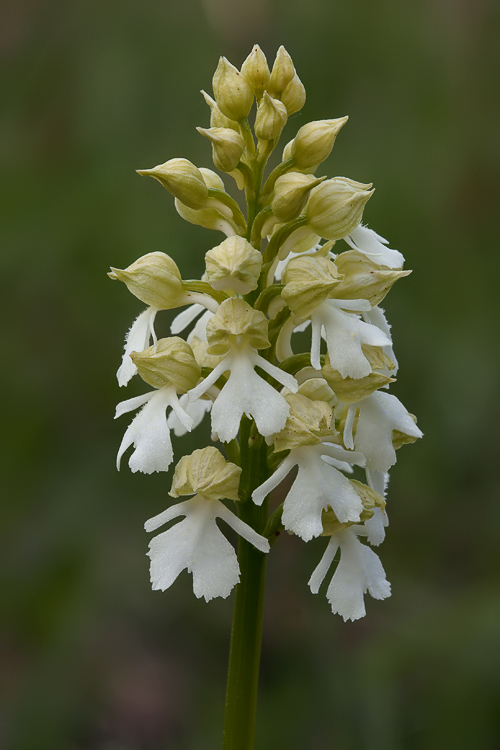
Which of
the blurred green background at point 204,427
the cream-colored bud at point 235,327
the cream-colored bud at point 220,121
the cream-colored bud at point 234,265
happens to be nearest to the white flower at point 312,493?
the cream-colored bud at point 235,327

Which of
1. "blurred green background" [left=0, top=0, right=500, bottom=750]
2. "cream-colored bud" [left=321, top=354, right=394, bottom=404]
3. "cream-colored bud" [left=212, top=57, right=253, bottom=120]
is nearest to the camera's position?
"cream-colored bud" [left=321, top=354, right=394, bottom=404]

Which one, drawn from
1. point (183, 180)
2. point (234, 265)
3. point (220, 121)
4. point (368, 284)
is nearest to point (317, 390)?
point (368, 284)

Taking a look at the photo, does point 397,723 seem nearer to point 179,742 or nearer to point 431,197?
point 179,742

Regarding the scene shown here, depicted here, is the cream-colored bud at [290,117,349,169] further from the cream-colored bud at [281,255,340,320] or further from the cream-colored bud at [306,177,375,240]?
the cream-colored bud at [281,255,340,320]

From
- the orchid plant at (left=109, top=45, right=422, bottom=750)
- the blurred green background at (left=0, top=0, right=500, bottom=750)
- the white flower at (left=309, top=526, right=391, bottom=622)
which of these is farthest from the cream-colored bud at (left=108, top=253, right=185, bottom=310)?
the blurred green background at (left=0, top=0, right=500, bottom=750)

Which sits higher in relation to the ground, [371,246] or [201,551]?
[371,246]

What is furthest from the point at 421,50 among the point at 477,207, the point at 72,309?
the point at 72,309

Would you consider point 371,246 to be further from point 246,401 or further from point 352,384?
point 246,401
